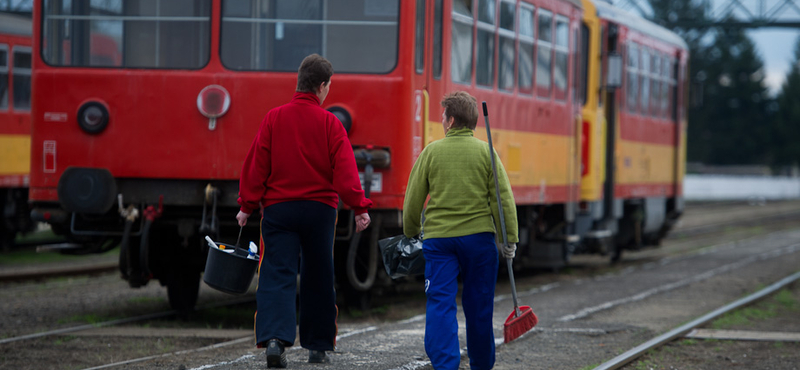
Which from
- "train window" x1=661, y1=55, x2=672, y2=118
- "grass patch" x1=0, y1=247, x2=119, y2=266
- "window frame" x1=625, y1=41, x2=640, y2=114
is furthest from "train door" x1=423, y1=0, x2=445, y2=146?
"train window" x1=661, y1=55, x2=672, y2=118

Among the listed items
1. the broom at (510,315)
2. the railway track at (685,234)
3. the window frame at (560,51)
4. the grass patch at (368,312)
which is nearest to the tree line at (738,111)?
the railway track at (685,234)

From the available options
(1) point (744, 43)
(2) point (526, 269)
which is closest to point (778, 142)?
(1) point (744, 43)

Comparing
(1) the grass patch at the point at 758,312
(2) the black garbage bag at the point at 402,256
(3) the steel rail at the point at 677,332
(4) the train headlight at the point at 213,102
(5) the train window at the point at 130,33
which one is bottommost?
(1) the grass patch at the point at 758,312

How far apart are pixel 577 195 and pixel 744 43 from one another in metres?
64.4

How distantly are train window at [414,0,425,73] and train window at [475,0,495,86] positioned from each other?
4.45ft

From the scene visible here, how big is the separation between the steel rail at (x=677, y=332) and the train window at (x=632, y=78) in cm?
345

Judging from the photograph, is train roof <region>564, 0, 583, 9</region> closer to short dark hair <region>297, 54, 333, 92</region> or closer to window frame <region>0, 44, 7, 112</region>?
short dark hair <region>297, 54, 333, 92</region>

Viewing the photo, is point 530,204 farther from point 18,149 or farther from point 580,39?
point 18,149

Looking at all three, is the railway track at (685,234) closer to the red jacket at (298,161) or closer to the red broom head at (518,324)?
the red jacket at (298,161)

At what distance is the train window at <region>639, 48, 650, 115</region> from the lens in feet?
51.0

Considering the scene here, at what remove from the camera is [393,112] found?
8.16 meters


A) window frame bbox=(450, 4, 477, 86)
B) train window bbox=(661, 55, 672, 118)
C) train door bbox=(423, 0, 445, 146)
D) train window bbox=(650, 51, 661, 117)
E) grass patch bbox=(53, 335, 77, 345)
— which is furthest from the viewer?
train window bbox=(661, 55, 672, 118)

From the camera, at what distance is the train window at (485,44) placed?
977 centimetres

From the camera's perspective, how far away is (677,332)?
8461 millimetres
